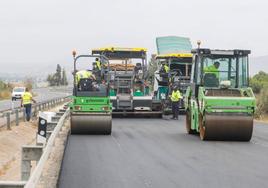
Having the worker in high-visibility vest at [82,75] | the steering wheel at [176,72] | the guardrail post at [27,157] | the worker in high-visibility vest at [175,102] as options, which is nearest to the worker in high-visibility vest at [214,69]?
the worker in high-visibility vest at [82,75]

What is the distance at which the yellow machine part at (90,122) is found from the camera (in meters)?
17.5

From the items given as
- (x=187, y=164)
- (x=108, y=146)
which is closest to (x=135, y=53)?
(x=108, y=146)

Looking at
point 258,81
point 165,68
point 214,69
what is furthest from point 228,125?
point 258,81

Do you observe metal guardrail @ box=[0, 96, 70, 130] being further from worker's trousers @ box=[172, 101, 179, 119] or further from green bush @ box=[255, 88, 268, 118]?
green bush @ box=[255, 88, 268, 118]

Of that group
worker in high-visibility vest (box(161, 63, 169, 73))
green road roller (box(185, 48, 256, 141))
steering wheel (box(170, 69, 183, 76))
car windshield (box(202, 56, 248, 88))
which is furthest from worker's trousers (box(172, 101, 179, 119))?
car windshield (box(202, 56, 248, 88))

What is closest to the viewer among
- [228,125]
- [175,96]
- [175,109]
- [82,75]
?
[228,125]

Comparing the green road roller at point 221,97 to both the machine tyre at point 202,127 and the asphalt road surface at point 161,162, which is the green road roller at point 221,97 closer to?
the machine tyre at point 202,127

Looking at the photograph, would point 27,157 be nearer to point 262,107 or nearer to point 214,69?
point 214,69

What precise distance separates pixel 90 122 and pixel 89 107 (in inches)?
19.4

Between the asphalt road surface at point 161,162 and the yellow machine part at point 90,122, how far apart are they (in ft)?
1.08

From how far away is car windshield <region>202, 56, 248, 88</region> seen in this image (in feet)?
55.9

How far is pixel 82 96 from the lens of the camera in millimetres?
17969

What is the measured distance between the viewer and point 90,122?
57.5 feet

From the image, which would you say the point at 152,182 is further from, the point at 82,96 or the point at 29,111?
the point at 29,111
